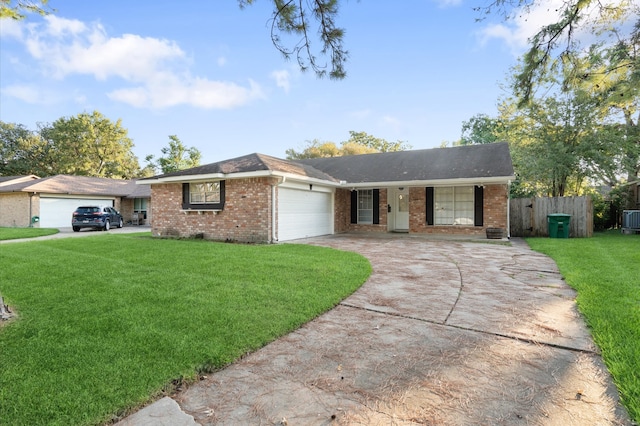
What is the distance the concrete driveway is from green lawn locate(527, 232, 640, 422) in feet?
0.34

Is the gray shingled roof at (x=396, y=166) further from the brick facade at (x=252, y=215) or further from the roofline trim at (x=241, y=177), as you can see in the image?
the brick facade at (x=252, y=215)

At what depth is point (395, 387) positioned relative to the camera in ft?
7.91

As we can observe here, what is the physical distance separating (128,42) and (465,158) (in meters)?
13.4

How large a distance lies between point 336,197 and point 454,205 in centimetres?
492

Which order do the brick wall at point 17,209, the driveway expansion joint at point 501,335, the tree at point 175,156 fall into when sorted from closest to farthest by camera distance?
the driveway expansion joint at point 501,335
the brick wall at point 17,209
the tree at point 175,156

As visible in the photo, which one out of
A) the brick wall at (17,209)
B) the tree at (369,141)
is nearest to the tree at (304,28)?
the brick wall at (17,209)

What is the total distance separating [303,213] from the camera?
12891 millimetres

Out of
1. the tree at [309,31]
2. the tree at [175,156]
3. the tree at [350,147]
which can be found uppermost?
the tree at [350,147]

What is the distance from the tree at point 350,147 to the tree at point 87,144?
1821cm

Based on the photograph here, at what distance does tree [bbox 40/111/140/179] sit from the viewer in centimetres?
3350

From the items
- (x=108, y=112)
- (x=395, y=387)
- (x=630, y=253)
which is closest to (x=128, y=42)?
(x=395, y=387)

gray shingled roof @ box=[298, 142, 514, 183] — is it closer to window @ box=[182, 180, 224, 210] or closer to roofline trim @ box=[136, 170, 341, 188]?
roofline trim @ box=[136, 170, 341, 188]

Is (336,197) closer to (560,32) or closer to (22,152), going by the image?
(560,32)

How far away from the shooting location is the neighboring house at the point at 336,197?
11.5 meters
